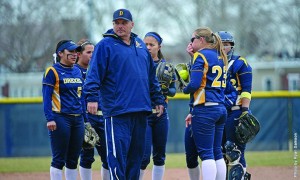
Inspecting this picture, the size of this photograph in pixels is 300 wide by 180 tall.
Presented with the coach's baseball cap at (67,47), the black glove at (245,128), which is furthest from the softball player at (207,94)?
the coach's baseball cap at (67,47)

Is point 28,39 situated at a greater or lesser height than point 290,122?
greater

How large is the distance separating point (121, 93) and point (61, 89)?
160 centimetres

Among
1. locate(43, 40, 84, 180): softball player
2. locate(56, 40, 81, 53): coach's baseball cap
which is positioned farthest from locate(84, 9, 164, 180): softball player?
locate(56, 40, 81, 53): coach's baseball cap

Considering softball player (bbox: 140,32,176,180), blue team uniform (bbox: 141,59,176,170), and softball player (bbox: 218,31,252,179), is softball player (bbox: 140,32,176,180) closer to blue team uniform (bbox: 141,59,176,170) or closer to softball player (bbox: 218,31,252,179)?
blue team uniform (bbox: 141,59,176,170)

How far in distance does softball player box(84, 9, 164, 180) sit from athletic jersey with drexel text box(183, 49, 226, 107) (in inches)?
24.8

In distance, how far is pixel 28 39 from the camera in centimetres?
2916

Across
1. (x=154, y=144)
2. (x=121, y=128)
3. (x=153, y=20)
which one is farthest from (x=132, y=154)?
(x=153, y=20)

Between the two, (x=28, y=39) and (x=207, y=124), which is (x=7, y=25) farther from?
(x=207, y=124)

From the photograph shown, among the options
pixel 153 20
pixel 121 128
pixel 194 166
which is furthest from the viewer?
pixel 153 20

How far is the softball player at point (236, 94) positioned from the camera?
9297 millimetres

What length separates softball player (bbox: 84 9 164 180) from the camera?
7.87 m

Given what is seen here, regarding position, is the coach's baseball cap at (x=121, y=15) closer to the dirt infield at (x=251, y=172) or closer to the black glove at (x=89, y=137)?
the black glove at (x=89, y=137)

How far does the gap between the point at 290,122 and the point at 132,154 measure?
10391 mm

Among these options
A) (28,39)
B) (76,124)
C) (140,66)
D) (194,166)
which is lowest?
(194,166)
